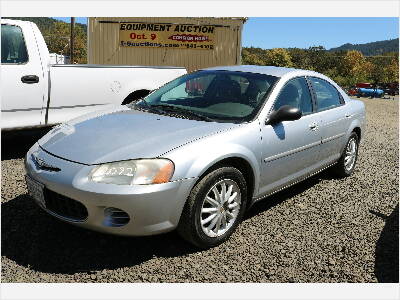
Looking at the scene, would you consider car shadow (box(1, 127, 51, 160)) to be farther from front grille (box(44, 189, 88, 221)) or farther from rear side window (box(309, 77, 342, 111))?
rear side window (box(309, 77, 342, 111))

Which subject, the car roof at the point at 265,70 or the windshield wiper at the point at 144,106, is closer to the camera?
the windshield wiper at the point at 144,106

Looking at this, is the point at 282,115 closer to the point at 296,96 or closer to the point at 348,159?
the point at 296,96

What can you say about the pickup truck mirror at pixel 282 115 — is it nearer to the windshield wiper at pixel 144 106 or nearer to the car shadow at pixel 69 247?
the windshield wiper at pixel 144 106

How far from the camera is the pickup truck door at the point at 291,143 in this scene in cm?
361

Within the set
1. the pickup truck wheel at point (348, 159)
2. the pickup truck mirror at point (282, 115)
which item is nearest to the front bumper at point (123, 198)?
the pickup truck mirror at point (282, 115)

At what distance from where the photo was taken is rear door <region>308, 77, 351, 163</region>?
4465 millimetres

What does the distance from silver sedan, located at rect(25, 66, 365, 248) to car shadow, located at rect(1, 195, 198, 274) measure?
30 cm

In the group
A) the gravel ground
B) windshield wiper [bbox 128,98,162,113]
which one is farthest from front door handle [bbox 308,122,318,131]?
windshield wiper [bbox 128,98,162,113]

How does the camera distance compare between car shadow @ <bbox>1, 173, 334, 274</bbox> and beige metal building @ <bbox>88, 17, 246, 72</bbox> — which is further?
beige metal building @ <bbox>88, 17, 246, 72</bbox>

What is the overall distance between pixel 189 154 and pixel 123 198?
0.58 metres

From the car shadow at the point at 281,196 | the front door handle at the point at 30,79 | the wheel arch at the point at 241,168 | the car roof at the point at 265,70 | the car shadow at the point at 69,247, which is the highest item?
the car roof at the point at 265,70

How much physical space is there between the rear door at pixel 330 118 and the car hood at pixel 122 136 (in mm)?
1542

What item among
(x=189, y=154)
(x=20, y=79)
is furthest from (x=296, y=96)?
(x=20, y=79)

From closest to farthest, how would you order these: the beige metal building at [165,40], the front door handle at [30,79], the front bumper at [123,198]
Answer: the front bumper at [123,198]
the front door handle at [30,79]
the beige metal building at [165,40]
